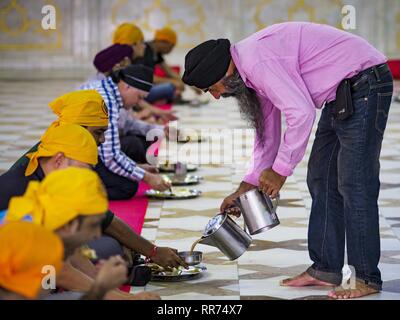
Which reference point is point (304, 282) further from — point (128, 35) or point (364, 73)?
point (128, 35)

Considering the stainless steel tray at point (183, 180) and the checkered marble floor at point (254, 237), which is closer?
the checkered marble floor at point (254, 237)

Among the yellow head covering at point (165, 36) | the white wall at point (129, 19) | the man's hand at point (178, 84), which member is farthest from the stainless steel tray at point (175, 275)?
the white wall at point (129, 19)

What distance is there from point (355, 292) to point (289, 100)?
910mm

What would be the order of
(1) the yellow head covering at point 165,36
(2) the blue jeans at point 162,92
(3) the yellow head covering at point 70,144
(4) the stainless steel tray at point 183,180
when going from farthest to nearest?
(2) the blue jeans at point 162,92, (1) the yellow head covering at point 165,36, (4) the stainless steel tray at point 183,180, (3) the yellow head covering at point 70,144

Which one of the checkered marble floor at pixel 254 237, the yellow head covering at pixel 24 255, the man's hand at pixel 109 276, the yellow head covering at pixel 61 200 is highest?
the yellow head covering at pixel 61 200

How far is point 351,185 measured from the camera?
4.28 m

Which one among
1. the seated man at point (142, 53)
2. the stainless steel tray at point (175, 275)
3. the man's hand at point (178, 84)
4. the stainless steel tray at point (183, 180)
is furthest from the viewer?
the man's hand at point (178, 84)

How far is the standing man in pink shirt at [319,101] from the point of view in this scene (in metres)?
4.09

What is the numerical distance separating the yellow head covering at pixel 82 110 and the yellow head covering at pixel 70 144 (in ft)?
2.44

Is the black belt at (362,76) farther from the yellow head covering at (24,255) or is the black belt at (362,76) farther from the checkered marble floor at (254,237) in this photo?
the yellow head covering at (24,255)

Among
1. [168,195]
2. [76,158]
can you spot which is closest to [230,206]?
[76,158]
